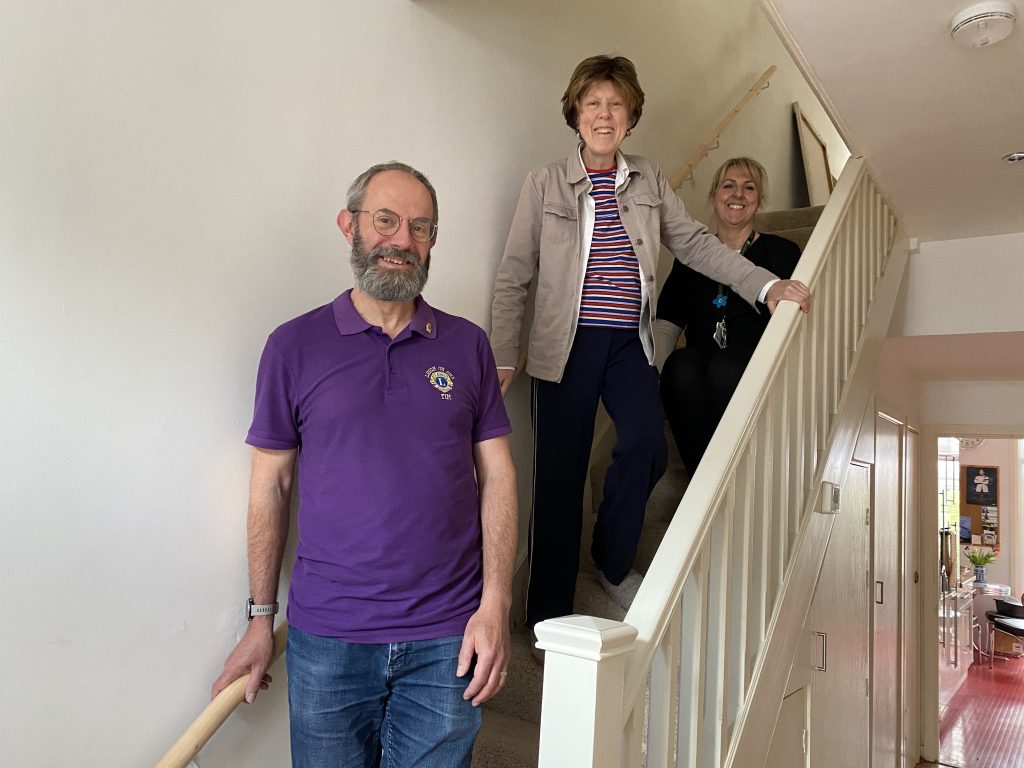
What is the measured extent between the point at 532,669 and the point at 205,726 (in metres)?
0.96

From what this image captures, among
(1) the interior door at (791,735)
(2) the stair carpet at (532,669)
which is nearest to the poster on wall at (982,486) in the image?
(1) the interior door at (791,735)

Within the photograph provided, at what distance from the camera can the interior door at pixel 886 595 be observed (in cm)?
410

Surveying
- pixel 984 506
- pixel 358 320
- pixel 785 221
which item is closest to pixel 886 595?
pixel 785 221

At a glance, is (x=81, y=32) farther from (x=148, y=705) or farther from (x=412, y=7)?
(x=148, y=705)

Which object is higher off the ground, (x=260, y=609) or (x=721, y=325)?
(x=721, y=325)

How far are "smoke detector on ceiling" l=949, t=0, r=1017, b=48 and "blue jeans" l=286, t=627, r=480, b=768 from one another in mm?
1912

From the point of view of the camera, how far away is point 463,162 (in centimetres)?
221

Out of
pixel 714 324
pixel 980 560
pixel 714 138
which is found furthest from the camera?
pixel 980 560

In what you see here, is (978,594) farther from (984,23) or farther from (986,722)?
(984,23)

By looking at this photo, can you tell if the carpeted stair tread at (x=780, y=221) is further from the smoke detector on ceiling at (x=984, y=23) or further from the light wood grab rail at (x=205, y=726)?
the light wood grab rail at (x=205, y=726)

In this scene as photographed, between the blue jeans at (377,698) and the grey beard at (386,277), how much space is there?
2.05 feet

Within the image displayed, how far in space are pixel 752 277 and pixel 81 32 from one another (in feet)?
5.42

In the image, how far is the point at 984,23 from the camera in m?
1.96

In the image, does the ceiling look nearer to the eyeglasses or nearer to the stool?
the eyeglasses
